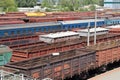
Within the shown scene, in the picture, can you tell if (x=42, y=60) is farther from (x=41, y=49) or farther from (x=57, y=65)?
(x=41, y=49)

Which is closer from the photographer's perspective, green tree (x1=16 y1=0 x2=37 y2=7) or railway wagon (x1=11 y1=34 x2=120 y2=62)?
railway wagon (x1=11 y1=34 x2=120 y2=62)

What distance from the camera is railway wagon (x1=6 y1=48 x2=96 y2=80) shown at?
15.8 m

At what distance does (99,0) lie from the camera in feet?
586

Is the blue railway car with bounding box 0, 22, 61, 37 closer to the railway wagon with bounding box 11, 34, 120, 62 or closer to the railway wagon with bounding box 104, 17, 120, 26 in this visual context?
the railway wagon with bounding box 11, 34, 120, 62

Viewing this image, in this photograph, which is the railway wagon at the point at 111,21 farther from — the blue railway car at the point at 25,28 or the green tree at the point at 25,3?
the green tree at the point at 25,3

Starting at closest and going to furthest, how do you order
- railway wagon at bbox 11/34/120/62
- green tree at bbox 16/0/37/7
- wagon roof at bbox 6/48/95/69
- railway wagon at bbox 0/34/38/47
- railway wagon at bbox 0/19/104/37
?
wagon roof at bbox 6/48/95/69
railway wagon at bbox 11/34/120/62
railway wagon at bbox 0/34/38/47
railway wagon at bbox 0/19/104/37
green tree at bbox 16/0/37/7

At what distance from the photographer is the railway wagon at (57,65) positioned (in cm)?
1577

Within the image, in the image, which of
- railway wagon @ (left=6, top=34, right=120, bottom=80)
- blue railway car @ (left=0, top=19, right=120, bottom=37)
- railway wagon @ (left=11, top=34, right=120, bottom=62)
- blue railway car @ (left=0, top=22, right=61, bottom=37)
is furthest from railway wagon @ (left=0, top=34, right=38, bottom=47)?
railway wagon @ (left=6, top=34, right=120, bottom=80)

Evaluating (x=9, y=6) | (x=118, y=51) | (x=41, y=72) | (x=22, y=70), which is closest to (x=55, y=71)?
(x=41, y=72)

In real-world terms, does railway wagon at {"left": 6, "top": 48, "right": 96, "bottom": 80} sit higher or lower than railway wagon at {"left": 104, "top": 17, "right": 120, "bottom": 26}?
higher

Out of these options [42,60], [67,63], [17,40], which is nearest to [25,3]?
[17,40]

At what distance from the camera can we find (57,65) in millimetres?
17250

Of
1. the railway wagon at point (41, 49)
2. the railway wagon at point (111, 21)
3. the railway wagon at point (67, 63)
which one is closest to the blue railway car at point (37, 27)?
the railway wagon at point (111, 21)

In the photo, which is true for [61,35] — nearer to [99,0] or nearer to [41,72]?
[41,72]
